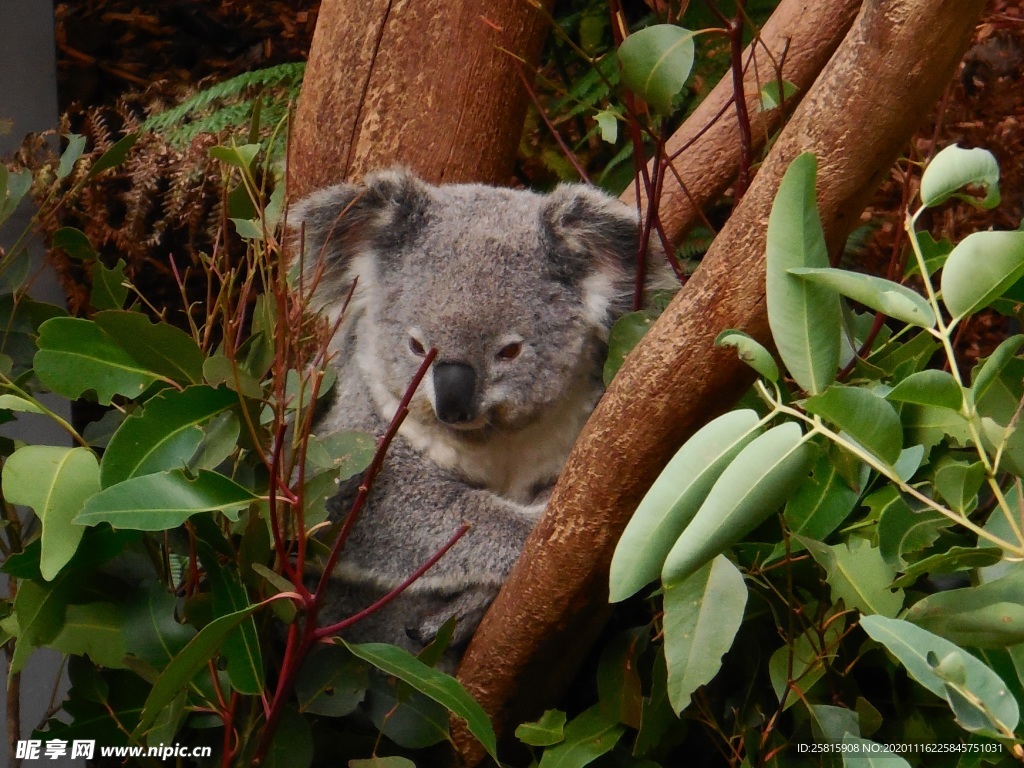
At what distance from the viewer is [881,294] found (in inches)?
30.9

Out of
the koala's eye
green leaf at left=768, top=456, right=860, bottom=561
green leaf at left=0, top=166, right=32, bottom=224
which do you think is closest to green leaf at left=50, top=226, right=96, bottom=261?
green leaf at left=0, top=166, right=32, bottom=224

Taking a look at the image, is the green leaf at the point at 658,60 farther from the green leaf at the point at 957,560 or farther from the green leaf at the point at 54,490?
the green leaf at the point at 54,490

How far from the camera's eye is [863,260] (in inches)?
114

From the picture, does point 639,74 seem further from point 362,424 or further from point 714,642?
point 362,424

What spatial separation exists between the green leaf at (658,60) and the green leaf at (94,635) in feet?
3.27

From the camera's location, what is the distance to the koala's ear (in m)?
1.68

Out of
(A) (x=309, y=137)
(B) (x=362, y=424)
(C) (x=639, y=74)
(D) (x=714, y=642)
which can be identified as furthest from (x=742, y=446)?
(A) (x=309, y=137)

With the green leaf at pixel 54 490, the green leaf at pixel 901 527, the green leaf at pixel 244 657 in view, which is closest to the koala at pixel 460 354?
the green leaf at pixel 244 657

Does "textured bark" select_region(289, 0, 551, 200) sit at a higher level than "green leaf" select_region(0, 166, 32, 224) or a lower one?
higher

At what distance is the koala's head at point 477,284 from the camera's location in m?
1.53

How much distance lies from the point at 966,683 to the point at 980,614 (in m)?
0.13

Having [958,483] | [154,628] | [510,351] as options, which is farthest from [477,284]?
[958,483]

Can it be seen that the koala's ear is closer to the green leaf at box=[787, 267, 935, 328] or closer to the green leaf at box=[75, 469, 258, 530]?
the green leaf at box=[75, 469, 258, 530]

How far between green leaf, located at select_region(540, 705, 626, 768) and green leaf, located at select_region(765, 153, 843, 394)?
71 cm
